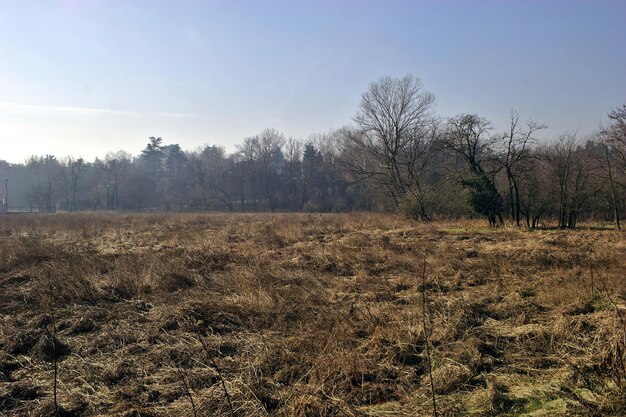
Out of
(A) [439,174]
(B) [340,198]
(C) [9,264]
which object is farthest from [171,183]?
(C) [9,264]

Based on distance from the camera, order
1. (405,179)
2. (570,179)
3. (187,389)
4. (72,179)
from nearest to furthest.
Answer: (187,389) → (570,179) → (405,179) → (72,179)

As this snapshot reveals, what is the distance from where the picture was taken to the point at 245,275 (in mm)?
8312

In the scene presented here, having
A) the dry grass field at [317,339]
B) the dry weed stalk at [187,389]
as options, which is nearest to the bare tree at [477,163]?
the dry grass field at [317,339]

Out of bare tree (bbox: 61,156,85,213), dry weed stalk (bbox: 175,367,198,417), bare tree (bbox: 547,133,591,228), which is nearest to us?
dry weed stalk (bbox: 175,367,198,417)

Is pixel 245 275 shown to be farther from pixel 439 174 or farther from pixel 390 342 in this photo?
pixel 439 174

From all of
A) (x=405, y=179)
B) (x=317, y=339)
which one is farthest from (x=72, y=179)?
(x=317, y=339)

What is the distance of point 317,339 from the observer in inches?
196

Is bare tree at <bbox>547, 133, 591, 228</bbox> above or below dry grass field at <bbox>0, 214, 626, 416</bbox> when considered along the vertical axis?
above

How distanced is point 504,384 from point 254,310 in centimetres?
358

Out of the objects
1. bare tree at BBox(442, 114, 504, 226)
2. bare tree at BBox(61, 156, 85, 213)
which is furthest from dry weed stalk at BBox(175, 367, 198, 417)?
bare tree at BBox(61, 156, 85, 213)

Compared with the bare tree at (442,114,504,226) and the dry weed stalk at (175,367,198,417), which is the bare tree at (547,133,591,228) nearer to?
the bare tree at (442,114,504,226)

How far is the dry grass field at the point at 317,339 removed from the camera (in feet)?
12.1

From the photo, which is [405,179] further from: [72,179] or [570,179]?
[72,179]

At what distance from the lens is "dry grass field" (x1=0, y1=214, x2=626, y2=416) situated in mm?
3703
